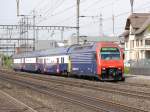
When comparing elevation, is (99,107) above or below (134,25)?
below

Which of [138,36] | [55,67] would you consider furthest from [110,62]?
[138,36]

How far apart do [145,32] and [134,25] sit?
379 centimetres

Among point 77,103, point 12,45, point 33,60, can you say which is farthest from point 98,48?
point 12,45

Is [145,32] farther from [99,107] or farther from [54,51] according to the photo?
[99,107]

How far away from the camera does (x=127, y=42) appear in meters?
90.8

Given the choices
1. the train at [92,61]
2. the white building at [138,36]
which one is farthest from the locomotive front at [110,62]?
the white building at [138,36]

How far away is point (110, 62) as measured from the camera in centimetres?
3822

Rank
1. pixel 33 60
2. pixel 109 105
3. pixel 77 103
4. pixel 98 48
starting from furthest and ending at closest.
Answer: pixel 33 60
pixel 98 48
pixel 77 103
pixel 109 105

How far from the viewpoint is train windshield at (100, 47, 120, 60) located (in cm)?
3800

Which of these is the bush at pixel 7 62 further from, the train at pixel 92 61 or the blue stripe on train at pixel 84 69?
the blue stripe on train at pixel 84 69

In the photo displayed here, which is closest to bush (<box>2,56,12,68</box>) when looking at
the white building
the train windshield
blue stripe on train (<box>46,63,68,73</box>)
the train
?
the white building

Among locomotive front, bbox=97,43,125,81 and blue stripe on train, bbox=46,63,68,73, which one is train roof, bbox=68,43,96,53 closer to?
locomotive front, bbox=97,43,125,81

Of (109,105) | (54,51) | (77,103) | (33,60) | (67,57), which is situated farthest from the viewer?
(33,60)

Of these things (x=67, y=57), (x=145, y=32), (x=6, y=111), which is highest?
(x=145, y=32)
